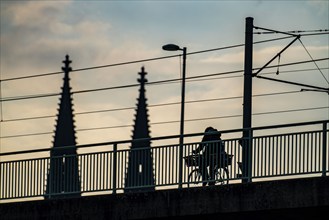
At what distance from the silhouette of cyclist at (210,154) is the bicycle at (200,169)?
0.27 ft

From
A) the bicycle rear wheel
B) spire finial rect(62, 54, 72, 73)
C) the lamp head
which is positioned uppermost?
spire finial rect(62, 54, 72, 73)

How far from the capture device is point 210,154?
32.9m

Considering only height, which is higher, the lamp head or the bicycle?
the lamp head

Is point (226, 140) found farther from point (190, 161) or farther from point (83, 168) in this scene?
point (83, 168)

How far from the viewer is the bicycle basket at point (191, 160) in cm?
3275

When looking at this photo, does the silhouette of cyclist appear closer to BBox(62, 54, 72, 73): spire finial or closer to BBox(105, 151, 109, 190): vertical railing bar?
BBox(105, 151, 109, 190): vertical railing bar

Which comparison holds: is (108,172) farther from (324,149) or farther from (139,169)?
(324,149)

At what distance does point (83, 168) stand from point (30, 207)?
1.62 m

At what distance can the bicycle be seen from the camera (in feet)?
105

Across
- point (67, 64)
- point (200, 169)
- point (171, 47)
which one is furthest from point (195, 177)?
point (67, 64)

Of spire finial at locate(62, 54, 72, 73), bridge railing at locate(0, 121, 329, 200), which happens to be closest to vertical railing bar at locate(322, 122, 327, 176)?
bridge railing at locate(0, 121, 329, 200)

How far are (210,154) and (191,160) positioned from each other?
1.49ft

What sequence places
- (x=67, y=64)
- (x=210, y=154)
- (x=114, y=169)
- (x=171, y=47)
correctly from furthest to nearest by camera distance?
1. (x=67, y=64)
2. (x=171, y=47)
3. (x=114, y=169)
4. (x=210, y=154)

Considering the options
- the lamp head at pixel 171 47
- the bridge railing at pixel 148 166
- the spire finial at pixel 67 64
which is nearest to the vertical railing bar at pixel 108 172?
the bridge railing at pixel 148 166
